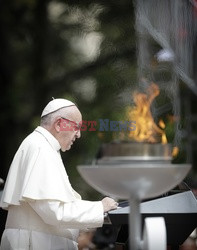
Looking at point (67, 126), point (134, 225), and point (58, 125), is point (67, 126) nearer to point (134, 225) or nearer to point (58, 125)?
point (58, 125)

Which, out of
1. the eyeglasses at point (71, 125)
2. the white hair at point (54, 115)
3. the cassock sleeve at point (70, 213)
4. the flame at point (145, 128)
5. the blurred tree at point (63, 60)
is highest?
the blurred tree at point (63, 60)

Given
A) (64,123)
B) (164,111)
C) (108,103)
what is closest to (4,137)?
(108,103)

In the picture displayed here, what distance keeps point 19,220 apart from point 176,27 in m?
3.96

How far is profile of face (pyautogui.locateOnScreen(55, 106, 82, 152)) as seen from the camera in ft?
11.4

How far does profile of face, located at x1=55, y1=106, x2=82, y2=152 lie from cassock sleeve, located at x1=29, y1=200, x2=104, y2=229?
34cm

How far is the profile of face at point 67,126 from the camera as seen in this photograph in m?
3.47

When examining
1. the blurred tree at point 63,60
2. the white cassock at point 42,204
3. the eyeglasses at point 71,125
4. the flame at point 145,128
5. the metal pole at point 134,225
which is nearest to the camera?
the metal pole at point 134,225

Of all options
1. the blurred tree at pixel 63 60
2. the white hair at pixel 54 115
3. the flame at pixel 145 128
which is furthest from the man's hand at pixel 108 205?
the blurred tree at pixel 63 60

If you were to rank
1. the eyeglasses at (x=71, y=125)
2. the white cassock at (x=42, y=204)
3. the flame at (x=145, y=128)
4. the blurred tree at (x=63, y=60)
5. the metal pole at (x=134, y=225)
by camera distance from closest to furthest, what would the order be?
the metal pole at (x=134, y=225), the flame at (x=145, y=128), the white cassock at (x=42, y=204), the eyeglasses at (x=71, y=125), the blurred tree at (x=63, y=60)

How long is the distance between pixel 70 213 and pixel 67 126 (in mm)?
447

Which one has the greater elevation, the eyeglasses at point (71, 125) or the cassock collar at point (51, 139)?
the eyeglasses at point (71, 125)

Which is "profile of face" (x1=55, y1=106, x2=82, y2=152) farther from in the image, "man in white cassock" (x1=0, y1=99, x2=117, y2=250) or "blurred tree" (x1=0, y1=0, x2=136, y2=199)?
"blurred tree" (x1=0, y1=0, x2=136, y2=199)

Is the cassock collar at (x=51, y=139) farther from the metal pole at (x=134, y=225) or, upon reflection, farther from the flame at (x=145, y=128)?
the metal pole at (x=134, y=225)

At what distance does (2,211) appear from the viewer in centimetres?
432
